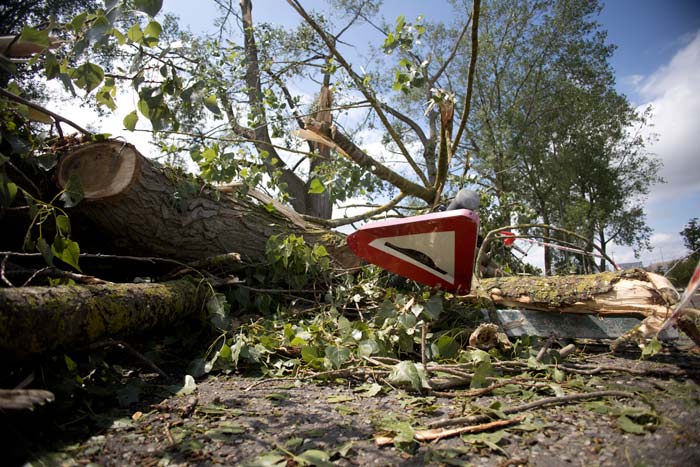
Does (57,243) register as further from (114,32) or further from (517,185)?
(517,185)

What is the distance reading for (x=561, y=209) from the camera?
40.8ft

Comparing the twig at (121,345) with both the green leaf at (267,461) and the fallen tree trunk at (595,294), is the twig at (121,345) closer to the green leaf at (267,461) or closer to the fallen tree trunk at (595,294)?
the green leaf at (267,461)

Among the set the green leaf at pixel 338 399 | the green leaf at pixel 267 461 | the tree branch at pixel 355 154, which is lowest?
the green leaf at pixel 338 399

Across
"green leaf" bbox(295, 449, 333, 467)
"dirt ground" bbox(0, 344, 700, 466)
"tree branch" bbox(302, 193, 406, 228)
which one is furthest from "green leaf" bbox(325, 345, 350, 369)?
"tree branch" bbox(302, 193, 406, 228)

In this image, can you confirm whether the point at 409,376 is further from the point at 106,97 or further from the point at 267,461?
the point at 106,97

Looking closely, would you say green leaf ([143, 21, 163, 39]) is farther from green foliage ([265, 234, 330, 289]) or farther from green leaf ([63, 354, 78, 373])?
green foliage ([265, 234, 330, 289])

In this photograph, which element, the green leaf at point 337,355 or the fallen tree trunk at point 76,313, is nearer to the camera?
the fallen tree trunk at point 76,313

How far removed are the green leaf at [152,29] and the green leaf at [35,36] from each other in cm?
43

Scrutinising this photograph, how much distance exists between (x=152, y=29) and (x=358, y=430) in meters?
1.57

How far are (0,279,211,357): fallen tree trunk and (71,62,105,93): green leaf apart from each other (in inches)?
31.0

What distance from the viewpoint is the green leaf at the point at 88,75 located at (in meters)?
1.58

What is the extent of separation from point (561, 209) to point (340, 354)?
12346mm

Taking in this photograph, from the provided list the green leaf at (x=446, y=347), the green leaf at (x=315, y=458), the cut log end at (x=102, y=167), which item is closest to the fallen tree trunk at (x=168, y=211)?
the cut log end at (x=102, y=167)

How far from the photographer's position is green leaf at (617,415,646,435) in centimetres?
117
